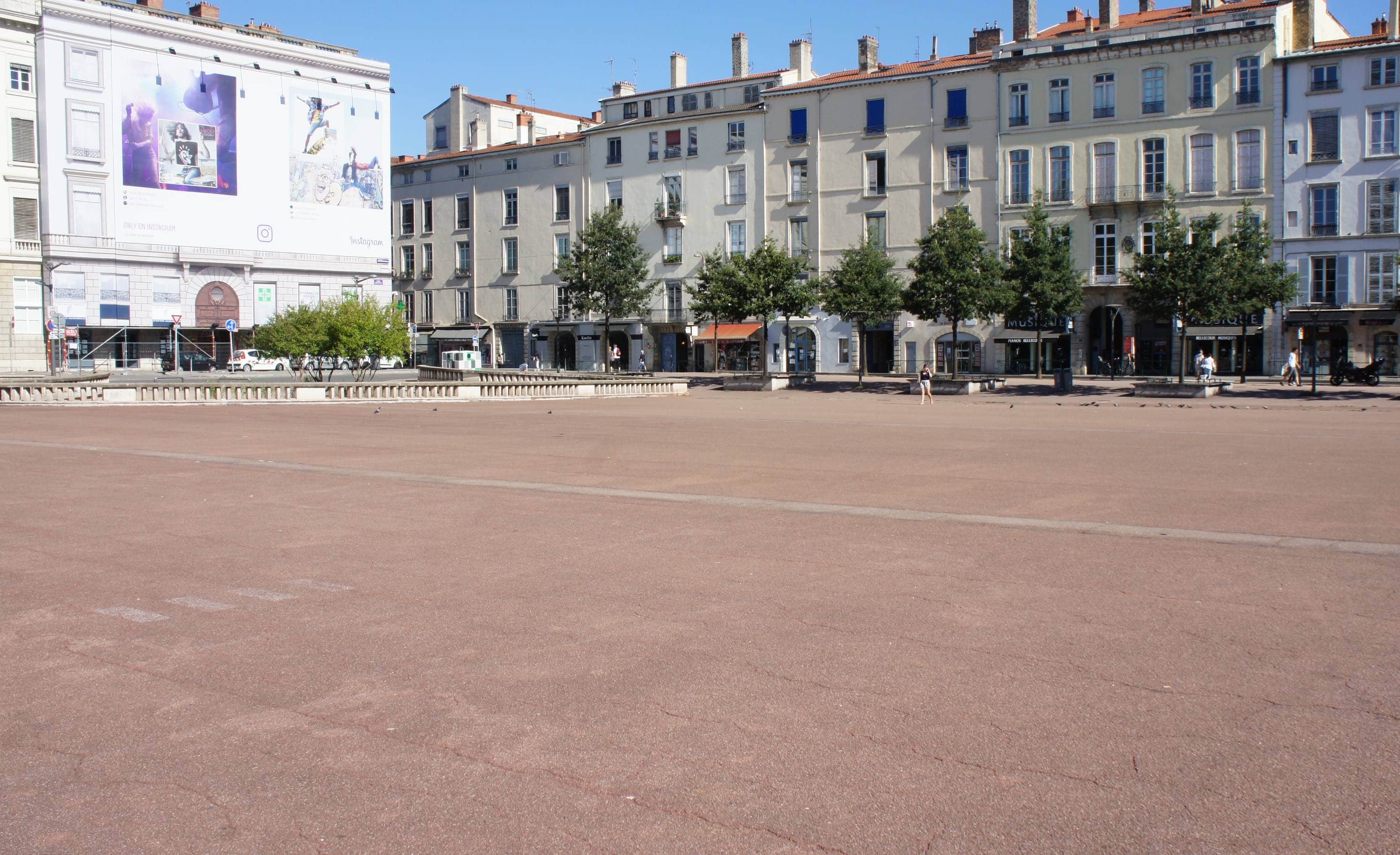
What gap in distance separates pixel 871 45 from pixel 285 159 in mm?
36918

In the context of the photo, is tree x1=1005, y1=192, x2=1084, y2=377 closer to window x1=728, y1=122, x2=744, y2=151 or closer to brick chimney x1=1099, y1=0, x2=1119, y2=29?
brick chimney x1=1099, y1=0, x2=1119, y2=29

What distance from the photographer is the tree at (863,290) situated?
48531mm

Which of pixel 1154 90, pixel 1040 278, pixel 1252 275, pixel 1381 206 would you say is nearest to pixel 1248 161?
pixel 1154 90

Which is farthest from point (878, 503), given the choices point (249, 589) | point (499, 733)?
point (499, 733)

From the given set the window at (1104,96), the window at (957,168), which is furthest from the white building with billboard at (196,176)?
the window at (1104,96)

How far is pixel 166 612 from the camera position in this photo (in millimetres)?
7527

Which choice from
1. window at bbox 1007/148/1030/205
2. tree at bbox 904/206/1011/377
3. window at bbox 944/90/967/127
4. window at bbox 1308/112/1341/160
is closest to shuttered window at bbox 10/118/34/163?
tree at bbox 904/206/1011/377

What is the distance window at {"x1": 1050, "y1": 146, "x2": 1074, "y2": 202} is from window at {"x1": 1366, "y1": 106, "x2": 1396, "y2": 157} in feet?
42.8

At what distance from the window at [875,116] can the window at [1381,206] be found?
78.1ft

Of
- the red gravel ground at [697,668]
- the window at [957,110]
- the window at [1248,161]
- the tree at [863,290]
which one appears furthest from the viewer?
the window at [957,110]

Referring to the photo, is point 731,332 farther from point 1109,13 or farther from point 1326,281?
point 1326,281

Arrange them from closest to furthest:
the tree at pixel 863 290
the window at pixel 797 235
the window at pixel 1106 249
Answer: the tree at pixel 863 290, the window at pixel 1106 249, the window at pixel 797 235

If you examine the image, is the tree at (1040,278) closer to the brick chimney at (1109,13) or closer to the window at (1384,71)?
the brick chimney at (1109,13)

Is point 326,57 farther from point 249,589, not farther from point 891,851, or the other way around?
point 891,851
